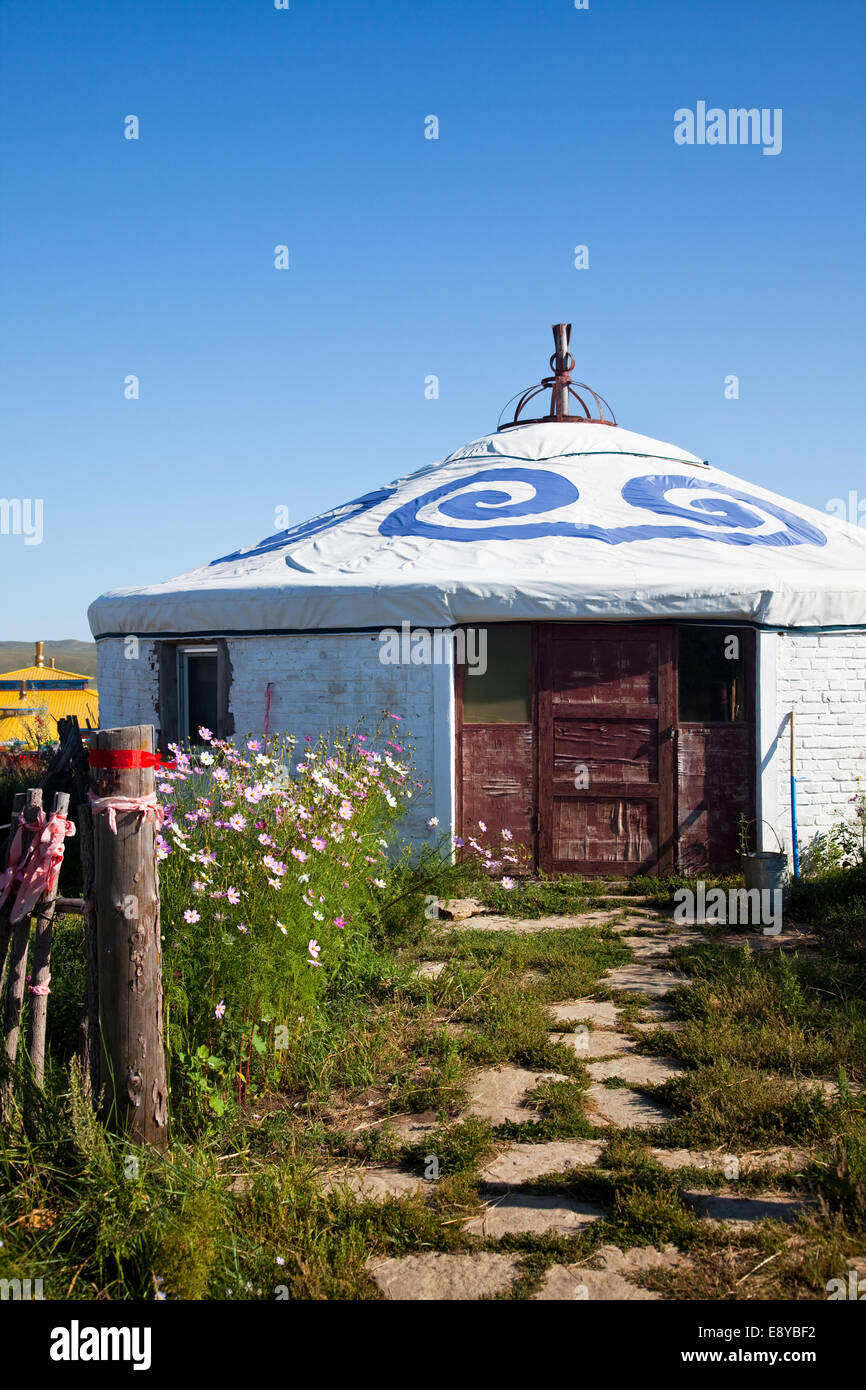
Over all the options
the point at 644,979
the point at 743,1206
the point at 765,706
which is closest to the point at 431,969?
the point at 644,979

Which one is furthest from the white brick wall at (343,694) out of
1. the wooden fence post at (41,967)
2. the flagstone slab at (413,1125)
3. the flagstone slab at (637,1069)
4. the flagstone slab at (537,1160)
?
the wooden fence post at (41,967)

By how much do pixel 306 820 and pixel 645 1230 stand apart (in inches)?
77.5

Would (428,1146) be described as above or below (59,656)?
below

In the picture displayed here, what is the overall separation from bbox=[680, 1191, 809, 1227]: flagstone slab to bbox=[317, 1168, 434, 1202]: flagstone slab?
2.73 feet

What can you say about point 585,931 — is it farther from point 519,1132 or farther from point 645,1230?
point 645,1230

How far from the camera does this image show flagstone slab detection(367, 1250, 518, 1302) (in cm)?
261

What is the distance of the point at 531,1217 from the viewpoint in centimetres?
298

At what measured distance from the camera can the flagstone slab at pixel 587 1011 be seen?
4602 mm

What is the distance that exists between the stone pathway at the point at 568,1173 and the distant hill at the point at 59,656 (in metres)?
53.9

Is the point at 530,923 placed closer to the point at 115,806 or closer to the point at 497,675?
the point at 497,675

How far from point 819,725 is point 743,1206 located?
194 inches

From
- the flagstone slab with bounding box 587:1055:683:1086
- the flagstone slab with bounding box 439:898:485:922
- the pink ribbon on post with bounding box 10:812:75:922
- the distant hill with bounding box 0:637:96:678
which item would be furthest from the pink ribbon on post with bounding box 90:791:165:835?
the distant hill with bounding box 0:637:96:678

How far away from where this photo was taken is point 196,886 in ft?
11.0
